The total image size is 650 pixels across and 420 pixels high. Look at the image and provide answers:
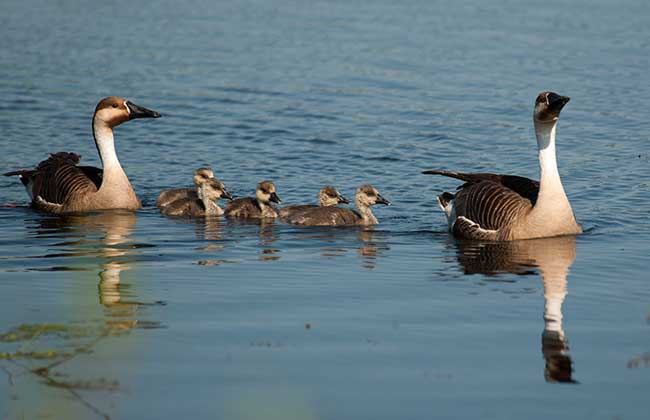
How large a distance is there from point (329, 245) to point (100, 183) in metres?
4.28

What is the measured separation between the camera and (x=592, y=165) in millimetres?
18547

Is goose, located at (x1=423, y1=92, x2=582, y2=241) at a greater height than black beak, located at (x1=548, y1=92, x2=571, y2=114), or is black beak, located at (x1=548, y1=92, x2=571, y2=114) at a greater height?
black beak, located at (x1=548, y1=92, x2=571, y2=114)

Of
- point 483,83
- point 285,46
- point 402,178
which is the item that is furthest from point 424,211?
point 285,46

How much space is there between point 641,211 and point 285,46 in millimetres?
16069

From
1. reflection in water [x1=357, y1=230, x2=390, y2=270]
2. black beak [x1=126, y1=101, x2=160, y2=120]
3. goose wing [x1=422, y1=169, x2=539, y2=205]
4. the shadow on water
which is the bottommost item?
the shadow on water

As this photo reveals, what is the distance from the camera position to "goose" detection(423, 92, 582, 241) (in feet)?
44.8

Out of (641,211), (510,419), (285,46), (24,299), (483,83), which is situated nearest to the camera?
(510,419)

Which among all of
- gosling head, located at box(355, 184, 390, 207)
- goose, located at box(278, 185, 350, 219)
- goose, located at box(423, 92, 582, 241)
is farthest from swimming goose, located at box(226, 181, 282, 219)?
goose, located at box(423, 92, 582, 241)

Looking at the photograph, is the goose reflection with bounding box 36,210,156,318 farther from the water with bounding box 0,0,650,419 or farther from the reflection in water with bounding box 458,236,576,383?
the reflection in water with bounding box 458,236,576,383

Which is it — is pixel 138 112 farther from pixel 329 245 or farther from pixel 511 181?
pixel 511 181

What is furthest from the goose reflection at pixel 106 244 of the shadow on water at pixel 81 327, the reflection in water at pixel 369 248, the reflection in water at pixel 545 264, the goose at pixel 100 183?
the reflection in water at pixel 545 264

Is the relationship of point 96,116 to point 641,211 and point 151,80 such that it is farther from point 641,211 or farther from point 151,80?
point 151,80

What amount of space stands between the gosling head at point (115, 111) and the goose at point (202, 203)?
52.9 inches

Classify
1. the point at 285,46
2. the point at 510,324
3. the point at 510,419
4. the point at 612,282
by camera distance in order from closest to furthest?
the point at 510,419, the point at 510,324, the point at 612,282, the point at 285,46
